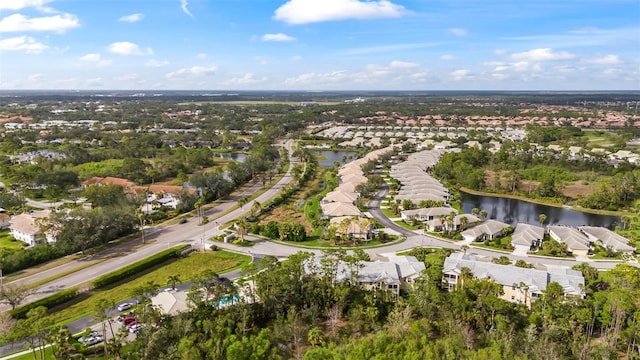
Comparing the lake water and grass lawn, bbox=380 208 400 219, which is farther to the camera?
the lake water

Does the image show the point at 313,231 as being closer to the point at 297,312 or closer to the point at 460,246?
the point at 460,246

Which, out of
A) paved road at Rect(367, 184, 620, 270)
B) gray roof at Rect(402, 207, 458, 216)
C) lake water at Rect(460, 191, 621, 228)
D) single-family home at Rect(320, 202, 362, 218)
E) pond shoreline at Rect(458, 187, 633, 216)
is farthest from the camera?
pond shoreline at Rect(458, 187, 633, 216)

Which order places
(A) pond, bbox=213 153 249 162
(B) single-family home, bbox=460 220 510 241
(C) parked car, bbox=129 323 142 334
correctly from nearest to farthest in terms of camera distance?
(C) parked car, bbox=129 323 142 334 < (B) single-family home, bbox=460 220 510 241 < (A) pond, bbox=213 153 249 162

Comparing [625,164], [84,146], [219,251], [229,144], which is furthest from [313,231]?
[84,146]

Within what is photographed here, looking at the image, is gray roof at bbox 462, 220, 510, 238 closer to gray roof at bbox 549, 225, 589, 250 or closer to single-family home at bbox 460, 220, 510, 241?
single-family home at bbox 460, 220, 510, 241

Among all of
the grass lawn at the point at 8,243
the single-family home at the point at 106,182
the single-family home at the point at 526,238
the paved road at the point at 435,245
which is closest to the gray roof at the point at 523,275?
the paved road at the point at 435,245

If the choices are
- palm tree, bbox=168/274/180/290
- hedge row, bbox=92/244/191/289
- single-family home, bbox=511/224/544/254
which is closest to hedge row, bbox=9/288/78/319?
hedge row, bbox=92/244/191/289

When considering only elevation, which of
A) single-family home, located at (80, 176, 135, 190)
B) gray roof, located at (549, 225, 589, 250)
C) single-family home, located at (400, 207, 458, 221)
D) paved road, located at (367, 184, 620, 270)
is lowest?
paved road, located at (367, 184, 620, 270)
